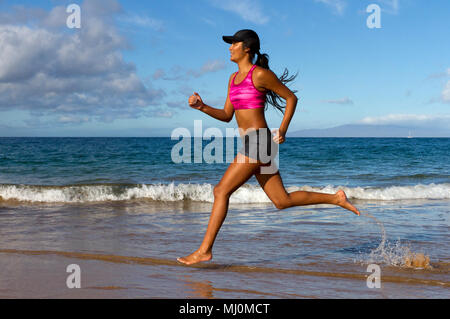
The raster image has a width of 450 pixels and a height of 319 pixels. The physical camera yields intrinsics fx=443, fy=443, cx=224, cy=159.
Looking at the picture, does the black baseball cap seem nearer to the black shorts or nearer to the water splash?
the black shorts

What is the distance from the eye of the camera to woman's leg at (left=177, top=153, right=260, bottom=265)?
4.27m

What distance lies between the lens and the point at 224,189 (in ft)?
14.2

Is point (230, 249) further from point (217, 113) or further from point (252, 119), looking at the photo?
point (252, 119)

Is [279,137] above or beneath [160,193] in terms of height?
above

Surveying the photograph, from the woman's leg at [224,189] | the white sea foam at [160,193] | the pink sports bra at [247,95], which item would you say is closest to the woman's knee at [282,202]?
the woman's leg at [224,189]

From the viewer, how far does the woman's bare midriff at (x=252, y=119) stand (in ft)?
14.0

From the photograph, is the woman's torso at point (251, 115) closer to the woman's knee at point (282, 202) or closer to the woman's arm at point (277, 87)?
the woman's arm at point (277, 87)

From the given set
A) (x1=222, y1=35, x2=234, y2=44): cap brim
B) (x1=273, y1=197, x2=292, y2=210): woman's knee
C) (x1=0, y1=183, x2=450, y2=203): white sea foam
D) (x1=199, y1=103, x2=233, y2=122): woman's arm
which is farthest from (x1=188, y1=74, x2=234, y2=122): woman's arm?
(x1=0, y1=183, x2=450, y2=203): white sea foam

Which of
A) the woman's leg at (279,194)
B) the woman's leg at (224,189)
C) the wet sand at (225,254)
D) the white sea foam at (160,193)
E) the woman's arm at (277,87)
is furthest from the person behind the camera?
the white sea foam at (160,193)

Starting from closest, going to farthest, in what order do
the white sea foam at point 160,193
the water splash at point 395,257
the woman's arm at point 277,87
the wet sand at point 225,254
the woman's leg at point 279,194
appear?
the wet sand at point 225,254
the woman's arm at point 277,87
the woman's leg at point 279,194
the water splash at point 395,257
the white sea foam at point 160,193

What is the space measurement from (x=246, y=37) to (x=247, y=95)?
0.59m

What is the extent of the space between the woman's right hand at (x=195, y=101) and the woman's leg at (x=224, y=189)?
0.67 metres

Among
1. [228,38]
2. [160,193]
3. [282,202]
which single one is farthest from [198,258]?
[160,193]
